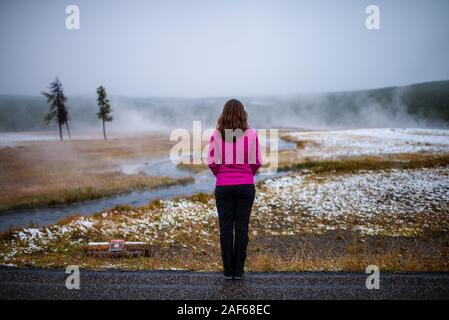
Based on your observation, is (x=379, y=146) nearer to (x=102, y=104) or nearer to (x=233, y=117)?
(x=233, y=117)

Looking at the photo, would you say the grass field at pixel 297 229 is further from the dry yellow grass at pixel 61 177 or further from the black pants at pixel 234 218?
the dry yellow grass at pixel 61 177

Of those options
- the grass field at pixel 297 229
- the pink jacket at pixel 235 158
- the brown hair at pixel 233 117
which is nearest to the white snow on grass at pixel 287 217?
the grass field at pixel 297 229

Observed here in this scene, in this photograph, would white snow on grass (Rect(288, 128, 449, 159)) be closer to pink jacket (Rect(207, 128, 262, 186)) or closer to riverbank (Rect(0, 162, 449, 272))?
riverbank (Rect(0, 162, 449, 272))

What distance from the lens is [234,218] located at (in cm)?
592

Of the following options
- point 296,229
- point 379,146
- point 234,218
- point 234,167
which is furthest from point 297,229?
point 379,146

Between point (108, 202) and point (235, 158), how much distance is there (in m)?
21.2

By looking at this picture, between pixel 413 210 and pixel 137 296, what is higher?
pixel 137 296

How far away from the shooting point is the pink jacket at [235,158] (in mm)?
5684

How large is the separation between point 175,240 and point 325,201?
10123 millimetres

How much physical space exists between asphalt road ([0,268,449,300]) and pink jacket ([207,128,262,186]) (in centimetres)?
189

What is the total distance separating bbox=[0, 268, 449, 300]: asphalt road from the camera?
5.35 m

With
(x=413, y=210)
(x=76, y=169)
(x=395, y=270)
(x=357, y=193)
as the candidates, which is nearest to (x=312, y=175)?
(x=357, y=193)
